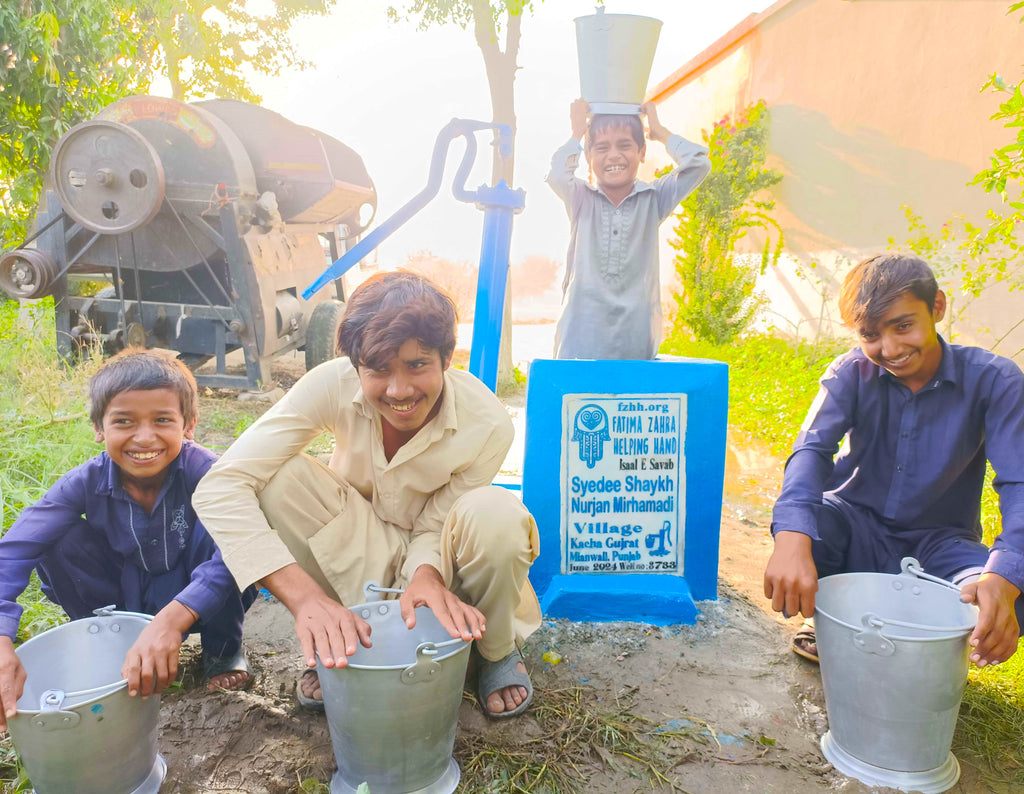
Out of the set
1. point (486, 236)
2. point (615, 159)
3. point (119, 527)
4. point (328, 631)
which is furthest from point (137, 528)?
point (615, 159)

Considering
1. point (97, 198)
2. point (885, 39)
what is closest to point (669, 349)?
point (885, 39)

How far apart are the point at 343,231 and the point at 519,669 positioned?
554 centimetres

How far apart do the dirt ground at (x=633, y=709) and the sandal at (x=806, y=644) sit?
0.10 ft

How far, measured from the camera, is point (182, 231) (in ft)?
16.4

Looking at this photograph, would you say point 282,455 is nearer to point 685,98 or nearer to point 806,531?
point 806,531

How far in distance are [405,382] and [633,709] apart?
1049mm

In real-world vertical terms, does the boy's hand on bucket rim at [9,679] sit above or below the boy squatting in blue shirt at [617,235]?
below

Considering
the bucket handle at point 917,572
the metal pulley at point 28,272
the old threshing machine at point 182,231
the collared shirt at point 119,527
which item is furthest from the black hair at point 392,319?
the metal pulley at point 28,272

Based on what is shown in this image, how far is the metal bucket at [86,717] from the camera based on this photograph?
1.28m

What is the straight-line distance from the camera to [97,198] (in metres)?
4.75

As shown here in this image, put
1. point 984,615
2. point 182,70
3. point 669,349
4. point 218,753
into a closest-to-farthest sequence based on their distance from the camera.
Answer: point 984,615 < point 218,753 < point 669,349 < point 182,70

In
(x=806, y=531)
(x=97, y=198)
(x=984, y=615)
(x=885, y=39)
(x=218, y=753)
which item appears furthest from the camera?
(x=885, y=39)

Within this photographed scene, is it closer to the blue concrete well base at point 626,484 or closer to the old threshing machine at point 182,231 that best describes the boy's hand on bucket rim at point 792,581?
the blue concrete well base at point 626,484

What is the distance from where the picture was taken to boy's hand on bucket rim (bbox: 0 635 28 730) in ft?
4.22
